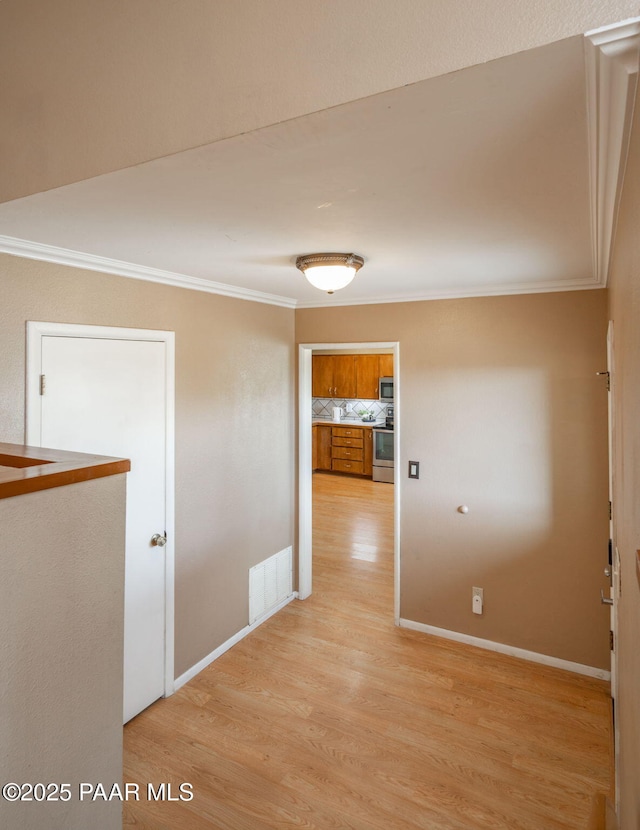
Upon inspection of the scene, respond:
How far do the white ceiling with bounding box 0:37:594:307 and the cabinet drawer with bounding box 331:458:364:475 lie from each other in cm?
577

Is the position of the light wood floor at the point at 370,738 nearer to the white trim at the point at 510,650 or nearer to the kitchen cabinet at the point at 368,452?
the white trim at the point at 510,650

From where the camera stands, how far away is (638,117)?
2.54 feet

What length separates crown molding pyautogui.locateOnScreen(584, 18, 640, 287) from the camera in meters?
0.73

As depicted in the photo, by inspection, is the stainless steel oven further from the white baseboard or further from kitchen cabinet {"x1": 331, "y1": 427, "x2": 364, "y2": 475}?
the white baseboard

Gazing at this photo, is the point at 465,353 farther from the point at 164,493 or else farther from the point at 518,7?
the point at 518,7

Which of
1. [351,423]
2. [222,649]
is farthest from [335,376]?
[222,649]

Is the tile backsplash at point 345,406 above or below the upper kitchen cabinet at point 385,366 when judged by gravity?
below

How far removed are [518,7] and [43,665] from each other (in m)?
1.60

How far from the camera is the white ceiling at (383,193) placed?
925 mm

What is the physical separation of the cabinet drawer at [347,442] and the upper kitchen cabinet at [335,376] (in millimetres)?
739

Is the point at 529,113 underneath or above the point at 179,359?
above

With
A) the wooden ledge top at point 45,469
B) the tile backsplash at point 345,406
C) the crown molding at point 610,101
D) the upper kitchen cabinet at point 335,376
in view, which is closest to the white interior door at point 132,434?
the wooden ledge top at point 45,469

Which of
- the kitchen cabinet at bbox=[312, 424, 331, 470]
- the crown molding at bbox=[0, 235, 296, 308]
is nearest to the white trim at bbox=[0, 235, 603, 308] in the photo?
the crown molding at bbox=[0, 235, 296, 308]

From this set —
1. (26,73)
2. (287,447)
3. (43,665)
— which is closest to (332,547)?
(287,447)
